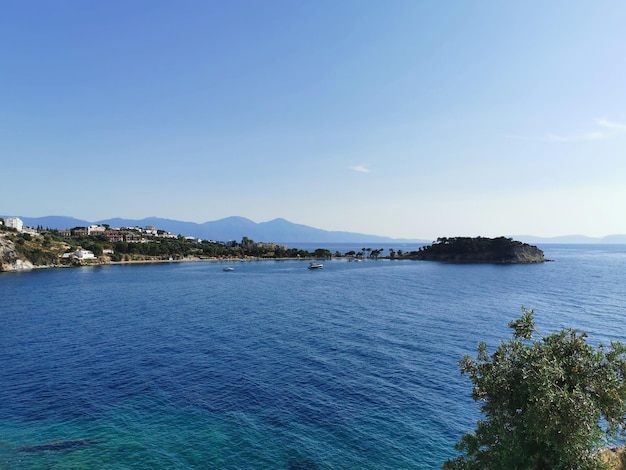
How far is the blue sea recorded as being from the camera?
1275 inches

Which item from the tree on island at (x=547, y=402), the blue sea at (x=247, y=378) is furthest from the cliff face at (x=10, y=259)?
the tree on island at (x=547, y=402)

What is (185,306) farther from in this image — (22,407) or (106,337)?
(22,407)

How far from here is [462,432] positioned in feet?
115

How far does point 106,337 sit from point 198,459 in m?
46.9

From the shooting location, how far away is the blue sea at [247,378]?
1275 inches

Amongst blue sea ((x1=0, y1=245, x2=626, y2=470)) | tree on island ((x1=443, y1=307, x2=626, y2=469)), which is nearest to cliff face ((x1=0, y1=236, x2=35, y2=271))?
blue sea ((x1=0, y1=245, x2=626, y2=470))

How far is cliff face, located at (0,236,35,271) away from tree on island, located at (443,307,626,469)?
22980 cm

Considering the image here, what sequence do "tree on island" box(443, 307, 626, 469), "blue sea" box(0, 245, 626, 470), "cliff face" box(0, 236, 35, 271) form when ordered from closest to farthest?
"tree on island" box(443, 307, 626, 469)
"blue sea" box(0, 245, 626, 470)
"cliff face" box(0, 236, 35, 271)

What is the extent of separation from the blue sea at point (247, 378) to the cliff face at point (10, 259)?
104 meters

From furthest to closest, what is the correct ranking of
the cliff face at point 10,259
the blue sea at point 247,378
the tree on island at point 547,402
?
the cliff face at point 10,259 < the blue sea at point 247,378 < the tree on island at point 547,402

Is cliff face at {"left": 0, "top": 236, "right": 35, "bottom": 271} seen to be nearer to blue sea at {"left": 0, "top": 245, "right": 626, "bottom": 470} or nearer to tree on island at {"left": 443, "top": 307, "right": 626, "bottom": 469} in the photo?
blue sea at {"left": 0, "top": 245, "right": 626, "bottom": 470}

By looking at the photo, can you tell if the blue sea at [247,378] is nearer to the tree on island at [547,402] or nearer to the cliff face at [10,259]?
the tree on island at [547,402]

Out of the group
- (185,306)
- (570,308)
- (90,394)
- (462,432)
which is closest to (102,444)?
(90,394)

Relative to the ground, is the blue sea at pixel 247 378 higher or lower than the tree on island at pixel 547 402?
lower
